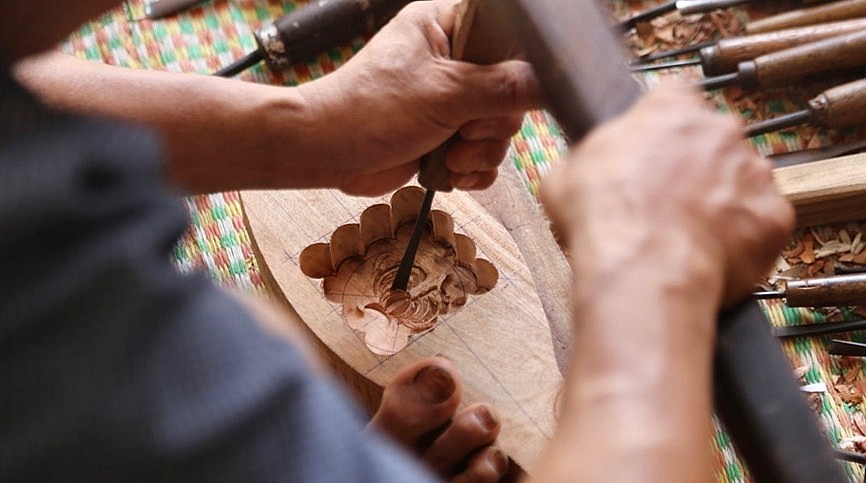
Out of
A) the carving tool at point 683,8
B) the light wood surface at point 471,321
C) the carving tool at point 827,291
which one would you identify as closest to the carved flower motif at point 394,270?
the light wood surface at point 471,321

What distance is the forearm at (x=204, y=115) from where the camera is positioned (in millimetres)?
1063

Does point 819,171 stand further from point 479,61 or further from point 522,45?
point 522,45

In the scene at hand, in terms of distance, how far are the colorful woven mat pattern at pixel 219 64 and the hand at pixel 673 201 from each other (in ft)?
2.22

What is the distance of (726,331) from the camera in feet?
2.08

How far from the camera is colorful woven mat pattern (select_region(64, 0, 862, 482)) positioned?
1.35m

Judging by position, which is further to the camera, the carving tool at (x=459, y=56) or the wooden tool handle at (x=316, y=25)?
the wooden tool handle at (x=316, y=25)

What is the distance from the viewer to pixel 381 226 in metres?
1.24

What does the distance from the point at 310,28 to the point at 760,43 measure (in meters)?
0.69

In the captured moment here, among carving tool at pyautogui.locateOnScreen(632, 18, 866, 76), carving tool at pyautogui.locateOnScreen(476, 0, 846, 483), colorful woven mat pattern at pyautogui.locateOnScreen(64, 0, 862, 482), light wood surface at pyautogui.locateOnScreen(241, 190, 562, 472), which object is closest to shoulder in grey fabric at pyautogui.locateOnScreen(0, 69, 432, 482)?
carving tool at pyautogui.locateOnScreen(476, 0, 846, 483)

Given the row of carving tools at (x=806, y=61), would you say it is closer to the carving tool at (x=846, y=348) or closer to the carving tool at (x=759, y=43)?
the carving tool at (x=759, y=43)

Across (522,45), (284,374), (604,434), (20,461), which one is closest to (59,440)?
(20,461)

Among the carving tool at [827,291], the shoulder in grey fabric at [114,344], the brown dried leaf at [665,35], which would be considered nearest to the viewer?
the shoulder in grey fabric at [114,344]

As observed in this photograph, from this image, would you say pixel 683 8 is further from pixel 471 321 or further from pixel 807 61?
pixel 471 321

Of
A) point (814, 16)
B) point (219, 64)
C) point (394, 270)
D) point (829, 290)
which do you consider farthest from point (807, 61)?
point (219, 64)
